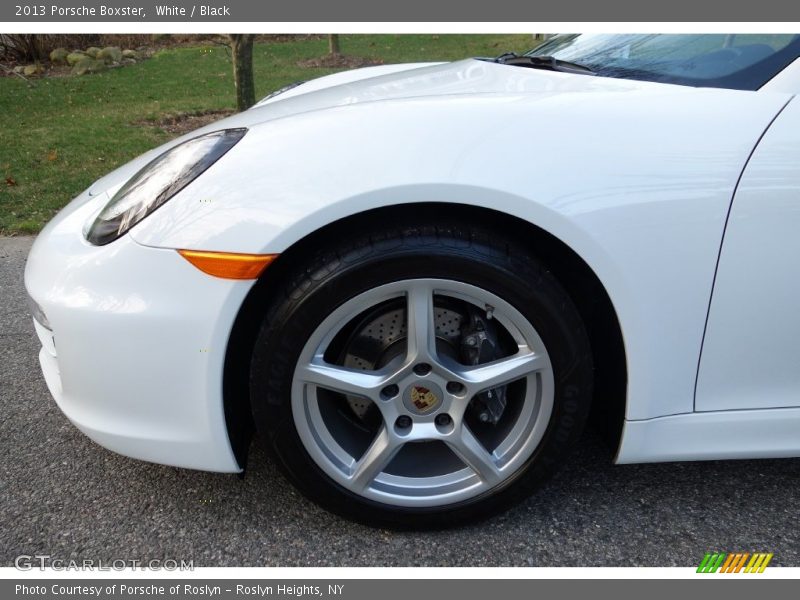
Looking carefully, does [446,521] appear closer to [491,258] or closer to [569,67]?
[491,258]

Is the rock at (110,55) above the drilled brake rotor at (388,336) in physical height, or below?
above

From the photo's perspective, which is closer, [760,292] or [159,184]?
[760,292]

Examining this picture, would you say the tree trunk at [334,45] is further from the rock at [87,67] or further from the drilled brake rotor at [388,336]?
the drilled brake rotor at [388,336]

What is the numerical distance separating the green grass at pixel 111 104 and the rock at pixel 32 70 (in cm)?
65

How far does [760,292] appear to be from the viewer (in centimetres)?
155

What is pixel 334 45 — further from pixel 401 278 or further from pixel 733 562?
pixel 733 562

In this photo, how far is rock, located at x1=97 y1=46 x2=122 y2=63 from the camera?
496 inches

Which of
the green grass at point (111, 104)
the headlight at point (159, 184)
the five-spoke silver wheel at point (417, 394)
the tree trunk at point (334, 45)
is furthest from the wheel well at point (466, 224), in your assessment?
the tree trunk at point (334, 45)

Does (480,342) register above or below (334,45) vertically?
below

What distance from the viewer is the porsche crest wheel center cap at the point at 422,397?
169 centimetres

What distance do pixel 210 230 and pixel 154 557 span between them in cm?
94

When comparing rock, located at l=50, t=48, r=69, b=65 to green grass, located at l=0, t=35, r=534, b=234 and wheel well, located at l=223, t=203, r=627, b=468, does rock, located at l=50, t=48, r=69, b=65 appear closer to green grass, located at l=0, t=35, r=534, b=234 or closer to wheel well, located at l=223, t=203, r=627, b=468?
green grass, located at l=0, t=35, r=534, b=234

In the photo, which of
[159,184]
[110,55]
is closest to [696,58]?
[159,184]

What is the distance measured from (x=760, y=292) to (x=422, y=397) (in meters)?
0.91
